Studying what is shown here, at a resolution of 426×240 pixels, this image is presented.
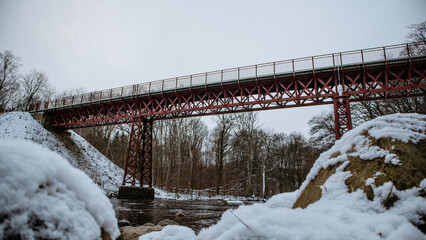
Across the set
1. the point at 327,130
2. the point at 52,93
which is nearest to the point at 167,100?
the point at 327,130

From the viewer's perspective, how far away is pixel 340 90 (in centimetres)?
1331

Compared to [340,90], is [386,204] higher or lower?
lower

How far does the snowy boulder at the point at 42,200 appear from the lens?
33.9 inches

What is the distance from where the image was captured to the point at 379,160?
84.7 inches

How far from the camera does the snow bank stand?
18734mm

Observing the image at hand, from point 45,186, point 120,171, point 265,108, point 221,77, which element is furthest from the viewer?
point 120,171

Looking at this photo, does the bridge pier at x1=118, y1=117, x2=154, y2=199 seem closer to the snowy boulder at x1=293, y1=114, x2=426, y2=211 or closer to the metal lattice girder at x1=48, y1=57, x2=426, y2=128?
the metal lattice girder at x1=48, y1=57, x2=426, y2=128

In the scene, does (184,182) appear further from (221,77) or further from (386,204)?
(386,204)

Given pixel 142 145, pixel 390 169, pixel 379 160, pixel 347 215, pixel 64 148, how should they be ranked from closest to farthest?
pixel 347 215
pixel 390 169
pixel 379 160
pixel 142 145
pixel 64 148

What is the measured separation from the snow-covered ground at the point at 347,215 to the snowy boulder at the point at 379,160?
0.01m

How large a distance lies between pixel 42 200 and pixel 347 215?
199 cm

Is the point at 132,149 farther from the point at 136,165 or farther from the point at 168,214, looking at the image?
the point at 168,214

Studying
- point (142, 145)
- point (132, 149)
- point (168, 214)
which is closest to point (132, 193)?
point (132, 149)

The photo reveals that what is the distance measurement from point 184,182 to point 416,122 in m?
32.8
